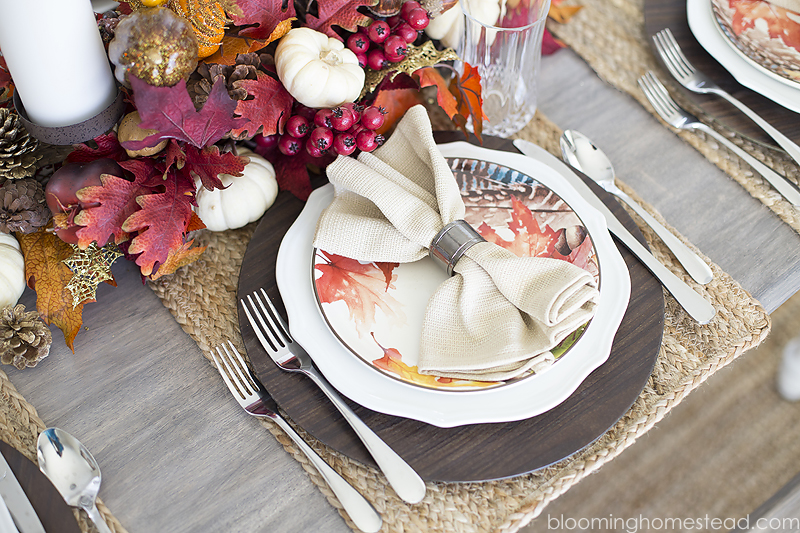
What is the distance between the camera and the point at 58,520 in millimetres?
459

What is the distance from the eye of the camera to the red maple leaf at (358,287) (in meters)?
0.54

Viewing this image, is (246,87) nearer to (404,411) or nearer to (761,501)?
(404,411)

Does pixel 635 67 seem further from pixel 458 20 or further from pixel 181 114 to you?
pixel 181 114

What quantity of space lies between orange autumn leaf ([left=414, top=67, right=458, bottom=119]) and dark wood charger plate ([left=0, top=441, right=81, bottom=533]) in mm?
508

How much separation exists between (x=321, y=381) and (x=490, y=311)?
16cm

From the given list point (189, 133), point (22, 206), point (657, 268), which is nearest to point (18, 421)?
point (22, 206)

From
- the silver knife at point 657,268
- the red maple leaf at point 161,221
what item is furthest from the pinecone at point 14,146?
the silver knife at point 657,268

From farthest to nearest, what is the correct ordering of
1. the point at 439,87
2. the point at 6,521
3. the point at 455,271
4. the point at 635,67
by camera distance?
the point at 635,67 < the point at 439,87 < the point at 455,271 < the point at 6,521

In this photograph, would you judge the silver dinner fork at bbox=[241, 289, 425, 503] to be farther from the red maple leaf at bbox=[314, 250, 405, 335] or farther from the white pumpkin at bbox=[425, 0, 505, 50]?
the white pumpkin at bbox=[425, 0, 505, 50]

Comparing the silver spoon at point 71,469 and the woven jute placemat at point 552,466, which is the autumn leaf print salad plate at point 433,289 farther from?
the silver spoon at point 71,469

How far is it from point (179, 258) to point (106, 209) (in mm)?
91

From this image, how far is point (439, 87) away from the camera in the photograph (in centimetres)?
66

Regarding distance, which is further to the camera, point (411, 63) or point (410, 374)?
point (411, 63)

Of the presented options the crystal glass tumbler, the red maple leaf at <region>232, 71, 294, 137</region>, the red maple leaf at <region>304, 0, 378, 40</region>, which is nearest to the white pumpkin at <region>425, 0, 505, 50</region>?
the crystal glass tumbler
